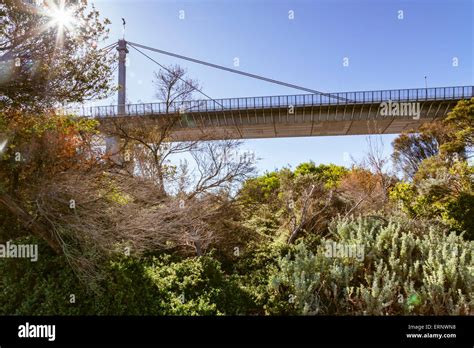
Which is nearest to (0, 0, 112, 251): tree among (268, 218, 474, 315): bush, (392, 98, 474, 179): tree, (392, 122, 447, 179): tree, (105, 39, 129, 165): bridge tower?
(105, 39, 129, 165): bridge tower

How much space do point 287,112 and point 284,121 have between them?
0.42 meters

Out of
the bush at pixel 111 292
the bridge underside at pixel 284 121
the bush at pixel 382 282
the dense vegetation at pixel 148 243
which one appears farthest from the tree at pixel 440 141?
the bush at pixel 111 292

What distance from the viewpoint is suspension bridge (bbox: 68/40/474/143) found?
9000 mm

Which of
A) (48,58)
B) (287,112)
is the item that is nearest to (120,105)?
(48,58)

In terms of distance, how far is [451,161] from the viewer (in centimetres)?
814

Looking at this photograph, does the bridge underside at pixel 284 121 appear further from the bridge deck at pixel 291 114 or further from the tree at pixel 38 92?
the tree at pixel 38 92

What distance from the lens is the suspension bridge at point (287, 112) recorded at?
900cm

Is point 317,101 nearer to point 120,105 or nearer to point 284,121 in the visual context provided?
point 284,121

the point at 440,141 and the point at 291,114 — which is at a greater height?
the point at 291,114

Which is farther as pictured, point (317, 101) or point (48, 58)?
point (317, 101)

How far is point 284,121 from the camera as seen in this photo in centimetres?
1362
